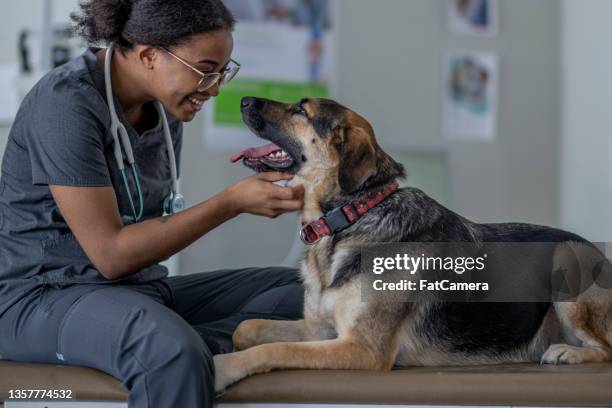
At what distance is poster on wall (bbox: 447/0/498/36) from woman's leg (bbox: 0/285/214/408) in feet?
8.40

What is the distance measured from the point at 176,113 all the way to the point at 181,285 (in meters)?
0.45

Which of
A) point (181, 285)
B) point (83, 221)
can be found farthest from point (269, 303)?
point (83, 221)

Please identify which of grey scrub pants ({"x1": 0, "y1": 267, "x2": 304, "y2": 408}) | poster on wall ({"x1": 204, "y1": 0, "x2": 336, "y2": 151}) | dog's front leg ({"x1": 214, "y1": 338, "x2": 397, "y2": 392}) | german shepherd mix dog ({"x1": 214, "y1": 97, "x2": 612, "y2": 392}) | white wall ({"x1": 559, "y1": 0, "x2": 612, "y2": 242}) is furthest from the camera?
white wall ({"x1": 559, "y1": 0, "x2": 612, "y2": 242})

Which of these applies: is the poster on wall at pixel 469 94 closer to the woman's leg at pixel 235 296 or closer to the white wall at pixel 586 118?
the white wall at pixel 586 118

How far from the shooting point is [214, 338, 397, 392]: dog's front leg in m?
1.47

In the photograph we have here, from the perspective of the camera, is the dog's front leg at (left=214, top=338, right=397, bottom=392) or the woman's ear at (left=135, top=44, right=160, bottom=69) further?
the woman's ear at (left=135, top=44, right=160, bottom=69)

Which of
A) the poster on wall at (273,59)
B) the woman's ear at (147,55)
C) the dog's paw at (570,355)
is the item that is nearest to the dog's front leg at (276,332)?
the dog's paw at (570,355)

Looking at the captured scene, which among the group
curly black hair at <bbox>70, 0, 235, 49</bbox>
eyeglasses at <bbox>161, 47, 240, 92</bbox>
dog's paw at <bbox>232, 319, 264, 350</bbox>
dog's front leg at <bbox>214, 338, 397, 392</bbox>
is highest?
curly black hair at <bbox>70, 0, 235, 49</bbox>

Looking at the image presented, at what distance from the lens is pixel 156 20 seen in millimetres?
1630

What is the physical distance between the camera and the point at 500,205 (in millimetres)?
3717

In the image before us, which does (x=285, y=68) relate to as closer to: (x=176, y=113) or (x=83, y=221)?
(x=176, y=113)

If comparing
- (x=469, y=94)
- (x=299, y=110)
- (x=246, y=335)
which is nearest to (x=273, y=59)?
(x=469, y=94)

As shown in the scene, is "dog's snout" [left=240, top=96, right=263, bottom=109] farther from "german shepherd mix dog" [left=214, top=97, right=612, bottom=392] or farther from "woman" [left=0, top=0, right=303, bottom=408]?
"woman" [left=0, top=0, right=303, bottom=408]

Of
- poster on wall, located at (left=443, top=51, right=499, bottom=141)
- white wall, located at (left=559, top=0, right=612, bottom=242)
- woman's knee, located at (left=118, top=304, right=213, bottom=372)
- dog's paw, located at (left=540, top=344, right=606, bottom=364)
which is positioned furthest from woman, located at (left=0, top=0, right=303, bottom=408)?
white wall, located at (left=559, top=0, right=612, bottom=242)
